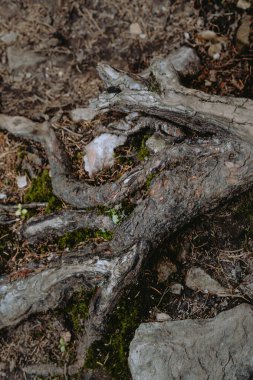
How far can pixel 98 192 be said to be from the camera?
13.2 feet

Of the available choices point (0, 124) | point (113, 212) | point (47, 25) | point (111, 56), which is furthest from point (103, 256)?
point (47, 25)

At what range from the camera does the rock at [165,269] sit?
3965mm

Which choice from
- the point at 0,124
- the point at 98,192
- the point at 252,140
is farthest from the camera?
the point at 0,124

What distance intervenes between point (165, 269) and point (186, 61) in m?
2.34

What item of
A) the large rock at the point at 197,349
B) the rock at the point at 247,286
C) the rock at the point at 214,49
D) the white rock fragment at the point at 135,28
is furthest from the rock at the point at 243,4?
the large rock at the point at 197,349

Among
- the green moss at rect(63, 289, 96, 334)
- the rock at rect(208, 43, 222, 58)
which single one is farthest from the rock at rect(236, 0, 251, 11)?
the green moss at rect(63, 289, 96, 334)

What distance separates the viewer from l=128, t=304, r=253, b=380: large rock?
3.47 m

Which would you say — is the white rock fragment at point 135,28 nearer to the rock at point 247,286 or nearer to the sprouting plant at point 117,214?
the sprouting plant at point 117,214

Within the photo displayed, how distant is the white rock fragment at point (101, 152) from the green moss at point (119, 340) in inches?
55.4

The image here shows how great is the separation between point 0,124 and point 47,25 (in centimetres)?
141

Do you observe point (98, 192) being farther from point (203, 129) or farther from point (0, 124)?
point (0, 124)

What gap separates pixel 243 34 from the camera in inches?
178

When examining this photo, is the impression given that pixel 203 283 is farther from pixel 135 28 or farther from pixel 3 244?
pixel 135 28

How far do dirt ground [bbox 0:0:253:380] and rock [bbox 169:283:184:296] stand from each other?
0.13 ft
